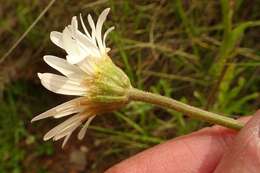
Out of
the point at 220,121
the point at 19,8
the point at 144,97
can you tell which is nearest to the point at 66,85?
the point at 144,97

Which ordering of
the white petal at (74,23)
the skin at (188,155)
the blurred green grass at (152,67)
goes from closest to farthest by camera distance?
the white petal at (74,23), the skin at (188,155), the blurred green grass at (152,67)

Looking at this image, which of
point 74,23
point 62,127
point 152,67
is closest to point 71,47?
point 74,23

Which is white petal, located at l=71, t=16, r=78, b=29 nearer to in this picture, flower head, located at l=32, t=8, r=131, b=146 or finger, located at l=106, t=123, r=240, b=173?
flower head, located at l=32, t=8, r=131, b=146

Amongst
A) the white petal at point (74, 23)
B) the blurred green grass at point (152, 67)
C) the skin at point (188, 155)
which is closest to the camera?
the white petal at point (74, 23)

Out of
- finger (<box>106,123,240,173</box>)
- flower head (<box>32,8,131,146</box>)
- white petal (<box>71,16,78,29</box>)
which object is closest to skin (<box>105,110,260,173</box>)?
finger (<box>106,123,240,173</box>)

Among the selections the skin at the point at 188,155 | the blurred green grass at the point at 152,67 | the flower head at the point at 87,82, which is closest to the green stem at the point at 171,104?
the flower head at the point at 87,82

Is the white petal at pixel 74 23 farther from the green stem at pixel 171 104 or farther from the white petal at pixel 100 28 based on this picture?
the green stem at pixel 171 104

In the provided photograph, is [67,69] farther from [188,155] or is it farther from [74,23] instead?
[188,155]
